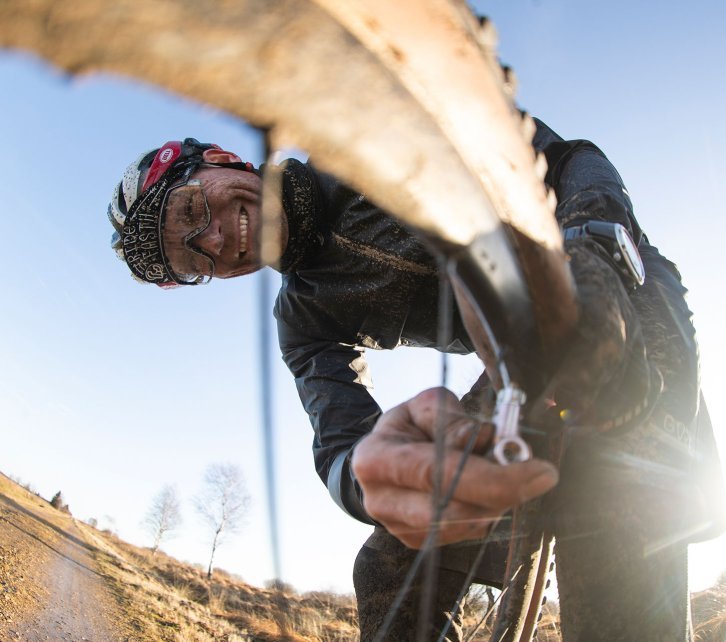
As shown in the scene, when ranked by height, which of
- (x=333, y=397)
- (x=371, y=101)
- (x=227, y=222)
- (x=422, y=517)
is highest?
(x=227, y=222)

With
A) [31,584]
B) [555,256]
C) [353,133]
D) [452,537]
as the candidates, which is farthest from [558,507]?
[31,584]

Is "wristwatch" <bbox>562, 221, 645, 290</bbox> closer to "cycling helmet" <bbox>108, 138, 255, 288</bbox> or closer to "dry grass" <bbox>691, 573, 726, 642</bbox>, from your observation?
"cycling helmet" <bbox>108, 138, 255, 288</bbox>

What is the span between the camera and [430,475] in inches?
32.1

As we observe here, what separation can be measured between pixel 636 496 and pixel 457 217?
1.05 meters

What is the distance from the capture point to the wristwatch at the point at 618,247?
1.25m

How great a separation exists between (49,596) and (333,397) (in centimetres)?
860

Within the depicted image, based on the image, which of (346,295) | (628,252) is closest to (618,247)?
(628,252)

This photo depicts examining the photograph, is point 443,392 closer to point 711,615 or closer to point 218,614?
point 711,615

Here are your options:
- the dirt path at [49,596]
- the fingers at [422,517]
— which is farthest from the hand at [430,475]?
the dirt path at [49,596]

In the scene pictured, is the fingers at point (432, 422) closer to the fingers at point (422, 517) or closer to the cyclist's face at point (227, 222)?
the fingers at point (422, 517)

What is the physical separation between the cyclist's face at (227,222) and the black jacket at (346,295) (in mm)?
271

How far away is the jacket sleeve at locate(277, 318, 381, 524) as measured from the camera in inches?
81.6

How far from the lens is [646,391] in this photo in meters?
0.99

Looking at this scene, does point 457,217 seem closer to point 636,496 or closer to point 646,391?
point 646,391
